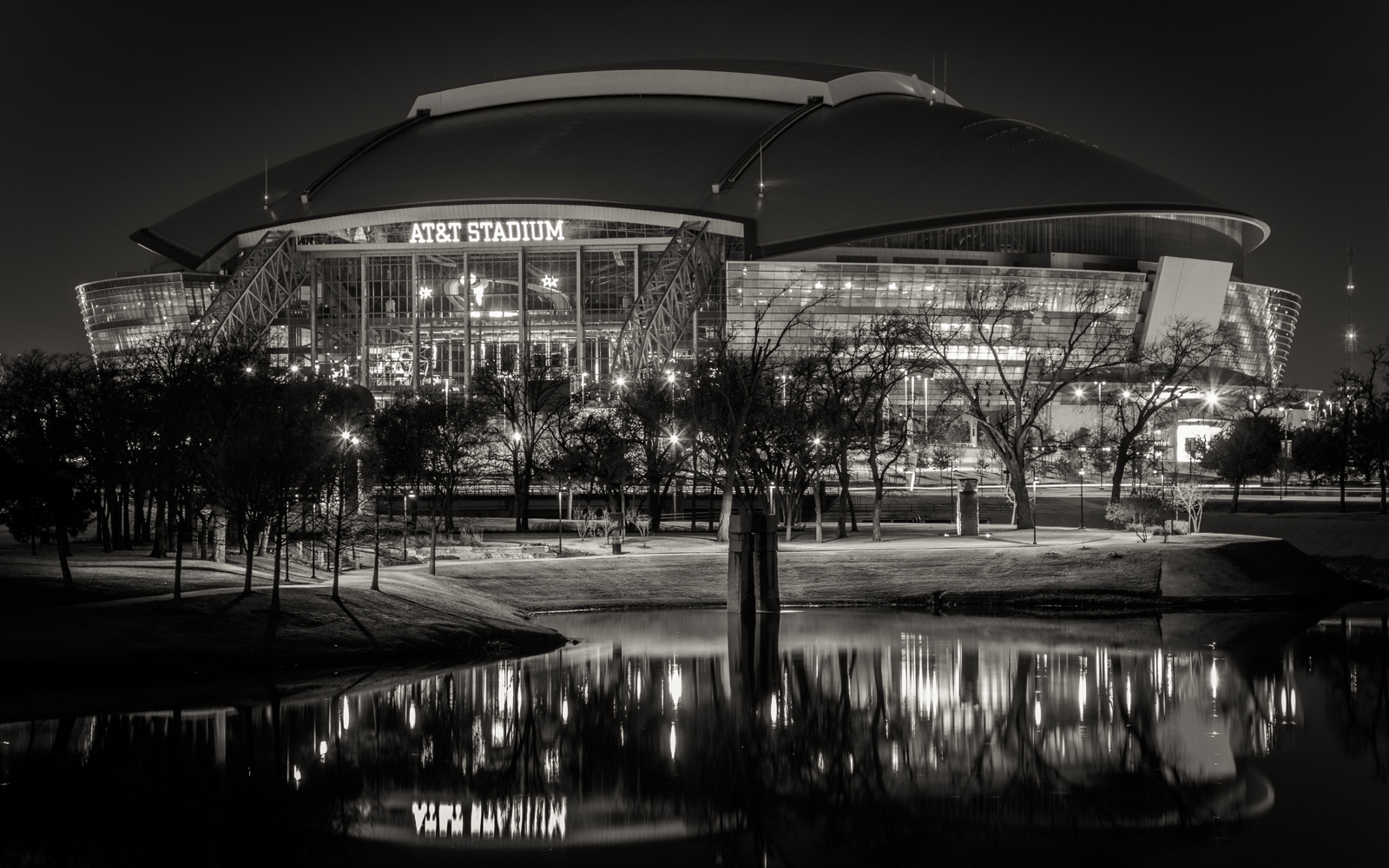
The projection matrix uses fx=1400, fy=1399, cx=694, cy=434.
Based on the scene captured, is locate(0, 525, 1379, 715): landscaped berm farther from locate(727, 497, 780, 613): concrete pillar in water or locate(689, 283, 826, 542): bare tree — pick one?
locate(727, 497, 780, 613): concrete pillar in water

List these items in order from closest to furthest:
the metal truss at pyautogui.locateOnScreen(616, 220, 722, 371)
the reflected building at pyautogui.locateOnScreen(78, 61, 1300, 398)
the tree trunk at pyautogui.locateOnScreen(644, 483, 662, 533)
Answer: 1. the tree trunk at pyautogui.locateOnScreen(644, 483, 662, 533)
2. the metal truss at pyautogui.locateOnScreen(616, 220, 722, 371)
3. the reflected building at pyautogui.locateOnScreen(78, 61, 1300, 398)

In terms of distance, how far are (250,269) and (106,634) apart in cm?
8872

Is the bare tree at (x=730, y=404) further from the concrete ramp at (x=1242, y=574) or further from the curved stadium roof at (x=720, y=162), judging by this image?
the curved stadium roof at (x=720, y=162)

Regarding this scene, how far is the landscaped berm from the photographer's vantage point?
31.9 m

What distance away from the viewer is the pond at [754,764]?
19.8 meters

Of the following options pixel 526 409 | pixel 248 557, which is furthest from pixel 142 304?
pixel 248 557

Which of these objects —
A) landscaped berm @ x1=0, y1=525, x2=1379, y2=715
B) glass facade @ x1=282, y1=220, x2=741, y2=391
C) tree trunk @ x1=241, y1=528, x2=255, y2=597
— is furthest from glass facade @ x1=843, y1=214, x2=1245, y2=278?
tree trunk @ x1=241, y1=528, x2=255, y2=597

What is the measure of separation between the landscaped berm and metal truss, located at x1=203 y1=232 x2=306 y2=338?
63355mm

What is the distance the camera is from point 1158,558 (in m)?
47.0

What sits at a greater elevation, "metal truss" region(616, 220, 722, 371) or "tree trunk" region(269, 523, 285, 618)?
"metal truss" region(616, 220, 722, 371)

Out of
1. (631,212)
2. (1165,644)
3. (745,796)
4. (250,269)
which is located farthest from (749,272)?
(745,796)

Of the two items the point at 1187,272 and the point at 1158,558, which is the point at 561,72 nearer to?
the point at 1187,272

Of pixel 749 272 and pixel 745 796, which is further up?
pixel 749 272

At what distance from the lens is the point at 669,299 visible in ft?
353
